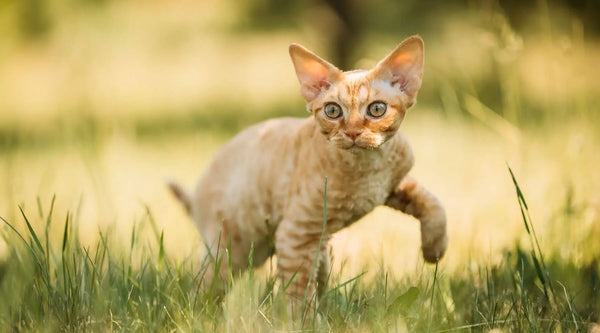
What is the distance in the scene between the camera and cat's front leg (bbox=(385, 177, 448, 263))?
93.4 inches

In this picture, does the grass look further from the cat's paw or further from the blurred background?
the blurred background

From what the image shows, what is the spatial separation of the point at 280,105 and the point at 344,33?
828mm

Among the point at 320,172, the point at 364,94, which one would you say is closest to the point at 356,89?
the point at 364,94

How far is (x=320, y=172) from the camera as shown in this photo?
234cm

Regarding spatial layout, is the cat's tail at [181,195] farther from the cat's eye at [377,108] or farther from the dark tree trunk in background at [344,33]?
the dark tree trunk in background at [344,33]

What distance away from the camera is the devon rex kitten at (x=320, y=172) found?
215 centimetres

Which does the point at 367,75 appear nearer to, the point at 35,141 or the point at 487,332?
the point at 487,332

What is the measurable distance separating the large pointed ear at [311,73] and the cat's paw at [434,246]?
57 cm

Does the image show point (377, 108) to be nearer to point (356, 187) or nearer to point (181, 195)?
point (356, 187)

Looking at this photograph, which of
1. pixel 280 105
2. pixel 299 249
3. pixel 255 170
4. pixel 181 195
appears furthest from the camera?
pixel 280 105

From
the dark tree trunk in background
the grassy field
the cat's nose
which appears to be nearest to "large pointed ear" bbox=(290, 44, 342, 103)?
the cat's nose

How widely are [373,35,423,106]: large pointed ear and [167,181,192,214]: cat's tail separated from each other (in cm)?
120

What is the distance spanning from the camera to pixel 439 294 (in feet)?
6.94

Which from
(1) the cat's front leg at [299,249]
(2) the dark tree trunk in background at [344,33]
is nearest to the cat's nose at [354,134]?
(1) the cat's front leg at [299,249]
